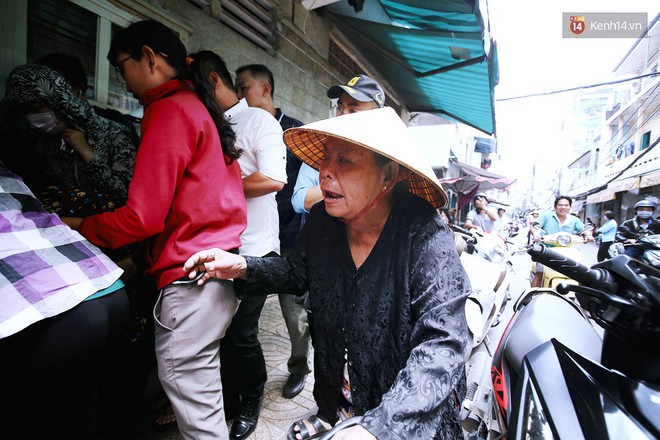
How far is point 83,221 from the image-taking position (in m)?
1.34

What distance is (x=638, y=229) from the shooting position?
3926 millimetres

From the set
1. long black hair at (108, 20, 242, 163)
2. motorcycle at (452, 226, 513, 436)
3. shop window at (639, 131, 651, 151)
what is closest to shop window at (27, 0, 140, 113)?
long black hair at (108, 20, 242, 163)

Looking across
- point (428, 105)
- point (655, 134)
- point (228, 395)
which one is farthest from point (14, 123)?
point (655, 134)

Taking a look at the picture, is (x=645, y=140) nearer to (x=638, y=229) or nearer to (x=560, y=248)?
(x=638, y=229)

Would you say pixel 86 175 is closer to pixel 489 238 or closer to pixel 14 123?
pixel 14 123

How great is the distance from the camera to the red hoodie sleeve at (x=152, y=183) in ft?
4.15

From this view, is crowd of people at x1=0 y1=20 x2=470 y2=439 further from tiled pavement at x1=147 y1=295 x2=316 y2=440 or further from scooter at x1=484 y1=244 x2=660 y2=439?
tiled pavement at x1=147 y1=295 x2=316 y2=440

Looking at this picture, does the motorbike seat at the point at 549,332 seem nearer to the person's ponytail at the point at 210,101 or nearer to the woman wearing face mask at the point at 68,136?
the person's ponytail at the point at 210,101

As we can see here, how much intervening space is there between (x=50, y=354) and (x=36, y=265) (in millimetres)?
278

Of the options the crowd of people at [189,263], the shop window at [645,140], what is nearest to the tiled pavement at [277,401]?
the crowd of people at [189,263]

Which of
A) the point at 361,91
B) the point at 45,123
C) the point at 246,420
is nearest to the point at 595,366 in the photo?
the point at 246,420

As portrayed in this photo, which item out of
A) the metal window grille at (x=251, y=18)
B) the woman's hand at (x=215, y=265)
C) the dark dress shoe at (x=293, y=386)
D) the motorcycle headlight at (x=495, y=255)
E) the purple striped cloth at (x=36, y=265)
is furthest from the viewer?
the metal window grille at (x=251, y=18)

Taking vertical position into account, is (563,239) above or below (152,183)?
below

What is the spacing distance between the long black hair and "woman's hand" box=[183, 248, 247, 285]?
0.50 metres
